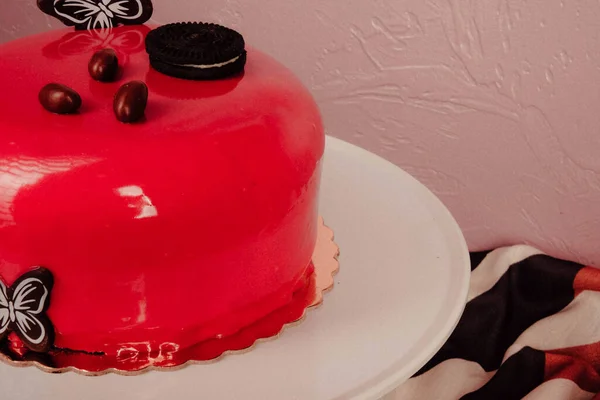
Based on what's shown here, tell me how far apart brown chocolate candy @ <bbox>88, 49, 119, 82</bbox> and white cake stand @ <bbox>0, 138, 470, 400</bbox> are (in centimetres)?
29

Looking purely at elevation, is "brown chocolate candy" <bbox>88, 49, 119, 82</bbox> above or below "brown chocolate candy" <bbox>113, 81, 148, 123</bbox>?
below

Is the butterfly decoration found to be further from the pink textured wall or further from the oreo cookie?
the pink textured wall

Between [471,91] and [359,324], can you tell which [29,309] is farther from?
[471,91]

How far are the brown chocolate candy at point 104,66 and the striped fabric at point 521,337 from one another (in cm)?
68

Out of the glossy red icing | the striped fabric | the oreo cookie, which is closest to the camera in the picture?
the glossy red icing

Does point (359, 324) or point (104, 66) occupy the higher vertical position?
point (104, 66)

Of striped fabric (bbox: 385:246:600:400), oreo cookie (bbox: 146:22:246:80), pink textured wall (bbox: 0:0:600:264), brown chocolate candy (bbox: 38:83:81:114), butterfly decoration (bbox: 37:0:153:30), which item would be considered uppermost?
oreo cookie (bbox: 146:22:246:80)

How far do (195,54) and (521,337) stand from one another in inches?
32.4

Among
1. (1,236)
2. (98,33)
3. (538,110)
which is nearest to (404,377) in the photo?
(1,236)

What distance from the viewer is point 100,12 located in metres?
A: 0.89

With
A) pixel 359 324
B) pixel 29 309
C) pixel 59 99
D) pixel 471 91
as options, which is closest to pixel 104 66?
pixel 59 99

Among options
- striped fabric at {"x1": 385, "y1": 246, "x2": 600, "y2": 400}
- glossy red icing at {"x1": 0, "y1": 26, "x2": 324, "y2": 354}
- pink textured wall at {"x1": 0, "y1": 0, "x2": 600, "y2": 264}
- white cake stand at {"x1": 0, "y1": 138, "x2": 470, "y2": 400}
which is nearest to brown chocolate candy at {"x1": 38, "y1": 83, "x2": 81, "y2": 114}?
glossy red icing at {"x1": 0, "y1": 26, "x2": 324, "y2": 354}

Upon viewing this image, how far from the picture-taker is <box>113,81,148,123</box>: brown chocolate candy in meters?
0.67

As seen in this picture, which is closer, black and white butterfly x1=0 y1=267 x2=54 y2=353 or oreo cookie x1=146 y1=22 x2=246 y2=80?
black and white butterfly x1=0 y1=267 x2=54 y2=353
